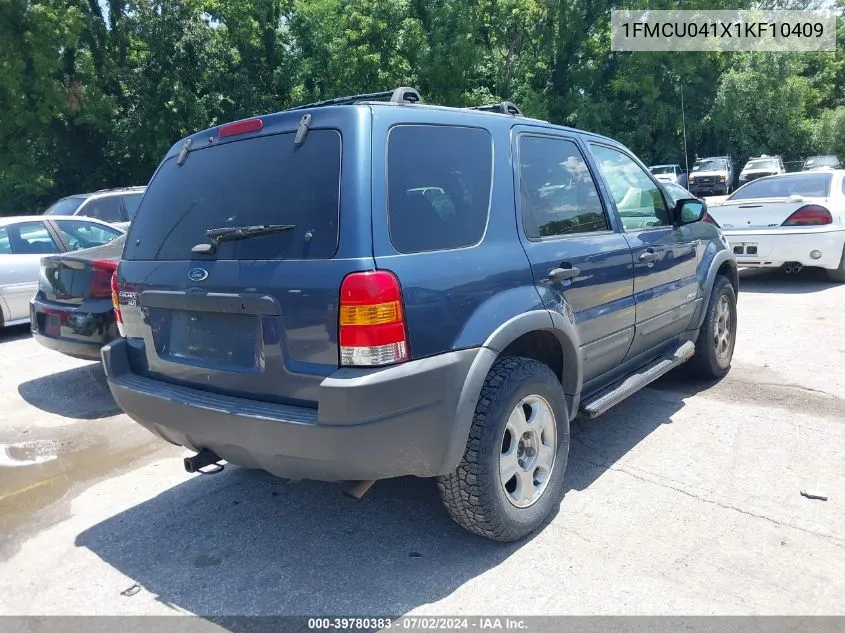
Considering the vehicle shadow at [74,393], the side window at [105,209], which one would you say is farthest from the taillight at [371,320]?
the side window at [105,209]

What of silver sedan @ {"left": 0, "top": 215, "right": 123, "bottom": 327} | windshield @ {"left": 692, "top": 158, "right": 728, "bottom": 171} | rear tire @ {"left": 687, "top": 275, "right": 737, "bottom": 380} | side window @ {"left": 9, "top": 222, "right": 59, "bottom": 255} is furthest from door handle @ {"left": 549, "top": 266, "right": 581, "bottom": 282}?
windshield @ {"left": 692, "top": 158, "right": 728, "bottom": 171}

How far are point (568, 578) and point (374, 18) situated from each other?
25.2m

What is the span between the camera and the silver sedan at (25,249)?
7.64 meters

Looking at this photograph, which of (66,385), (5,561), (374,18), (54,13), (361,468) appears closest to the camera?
(361,468)

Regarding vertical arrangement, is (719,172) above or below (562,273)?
above

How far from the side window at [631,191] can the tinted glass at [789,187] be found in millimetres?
5683

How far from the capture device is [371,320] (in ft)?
8.08

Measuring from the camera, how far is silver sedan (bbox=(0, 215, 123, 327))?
301 inches

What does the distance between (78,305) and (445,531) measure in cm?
376

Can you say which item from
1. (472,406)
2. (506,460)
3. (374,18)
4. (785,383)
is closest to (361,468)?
(472,406)

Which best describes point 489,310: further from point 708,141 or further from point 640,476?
point 708,141

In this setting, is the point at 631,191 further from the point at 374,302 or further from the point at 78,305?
the point at 78,305

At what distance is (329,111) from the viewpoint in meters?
2.71

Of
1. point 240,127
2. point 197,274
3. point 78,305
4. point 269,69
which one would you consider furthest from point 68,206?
point 269,69
